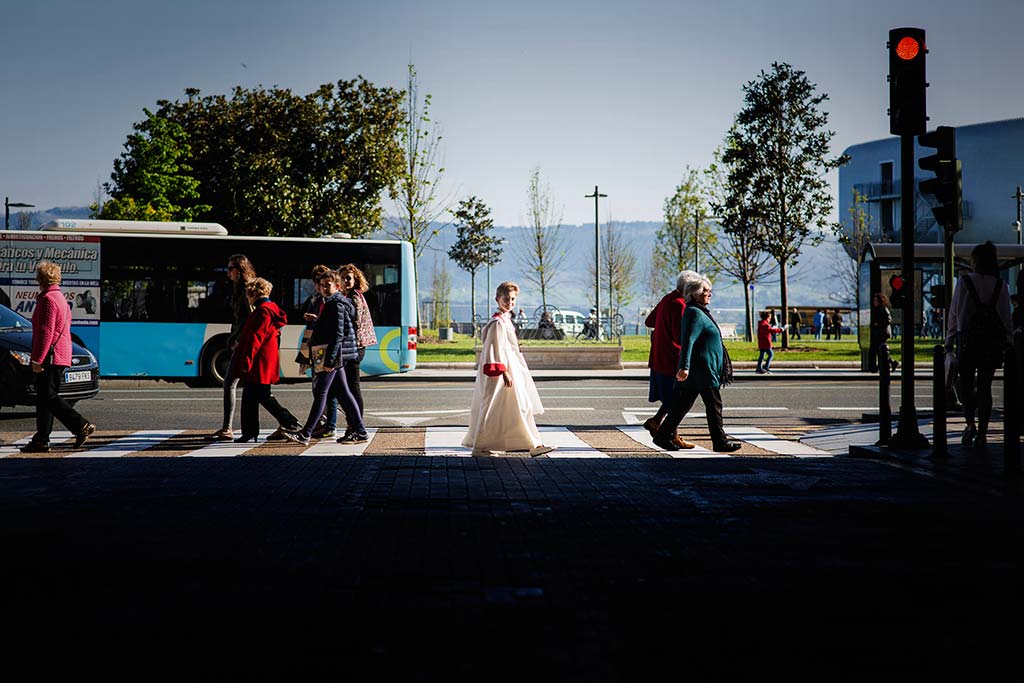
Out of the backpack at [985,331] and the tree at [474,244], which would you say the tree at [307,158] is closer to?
the tree at [474,244]

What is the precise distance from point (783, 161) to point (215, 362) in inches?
988

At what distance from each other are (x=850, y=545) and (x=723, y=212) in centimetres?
3530

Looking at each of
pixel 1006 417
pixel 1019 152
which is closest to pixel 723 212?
pixel 1006 417

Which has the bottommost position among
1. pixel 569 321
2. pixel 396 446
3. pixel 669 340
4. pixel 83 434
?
pixel 396 446

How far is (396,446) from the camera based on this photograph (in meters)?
10.8

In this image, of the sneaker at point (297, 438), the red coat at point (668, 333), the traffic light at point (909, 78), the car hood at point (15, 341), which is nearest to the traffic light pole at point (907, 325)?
the traffic light at point (909, 78)

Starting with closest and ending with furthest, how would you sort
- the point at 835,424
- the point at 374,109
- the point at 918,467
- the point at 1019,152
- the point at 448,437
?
the point at 918,467
the point at 448,437
the point at 835,424
the point at 374,109
the point at 1019,152

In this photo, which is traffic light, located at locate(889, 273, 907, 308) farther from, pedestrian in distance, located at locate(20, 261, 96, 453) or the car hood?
the car hood

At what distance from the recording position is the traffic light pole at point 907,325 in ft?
31.8

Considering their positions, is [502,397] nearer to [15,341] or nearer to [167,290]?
[15,341]

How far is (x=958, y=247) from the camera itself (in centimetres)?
2309

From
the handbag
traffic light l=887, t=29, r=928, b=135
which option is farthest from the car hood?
traffic light l=887, t=29, r=928, b=135

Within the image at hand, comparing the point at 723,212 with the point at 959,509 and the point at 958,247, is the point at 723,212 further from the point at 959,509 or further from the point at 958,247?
the point at 959,509

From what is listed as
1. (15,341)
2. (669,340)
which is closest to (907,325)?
(669,340)
